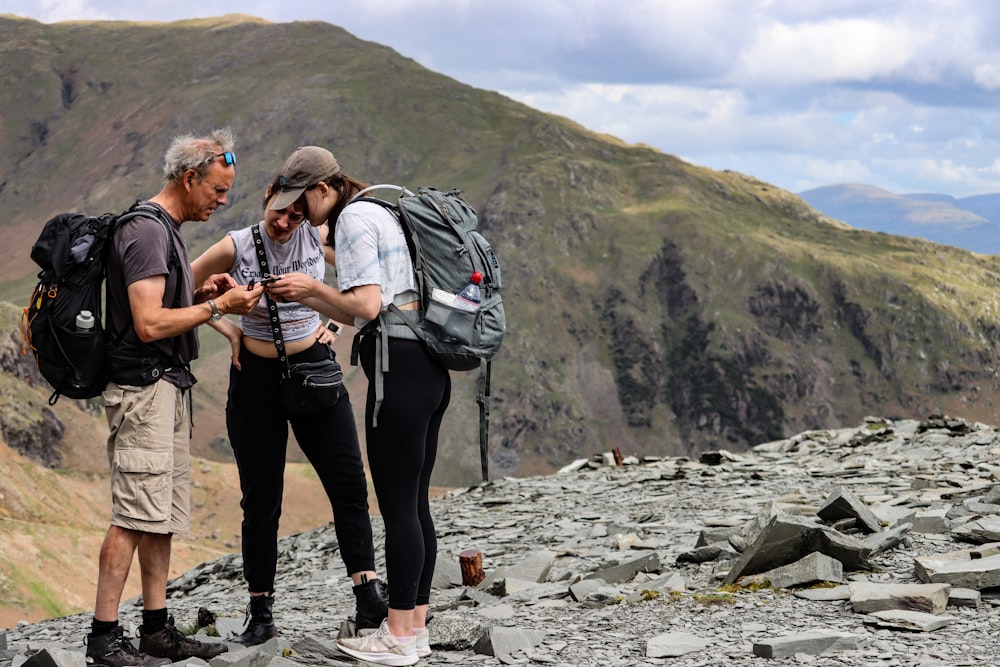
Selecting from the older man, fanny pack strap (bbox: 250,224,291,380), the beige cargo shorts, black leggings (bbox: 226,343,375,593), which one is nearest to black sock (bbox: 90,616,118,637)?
the older man

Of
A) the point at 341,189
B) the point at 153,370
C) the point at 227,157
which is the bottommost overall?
the point at 153,370

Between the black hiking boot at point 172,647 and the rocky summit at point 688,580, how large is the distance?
0.24 m

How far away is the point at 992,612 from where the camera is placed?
22.6 ft

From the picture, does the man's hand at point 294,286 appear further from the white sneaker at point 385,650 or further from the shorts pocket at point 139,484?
the white sneaker at point 385,650

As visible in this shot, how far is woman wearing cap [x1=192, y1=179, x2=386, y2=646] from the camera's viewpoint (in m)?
6.78

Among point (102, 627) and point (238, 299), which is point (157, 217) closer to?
point (238, 299)

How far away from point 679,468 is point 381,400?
13.3 m

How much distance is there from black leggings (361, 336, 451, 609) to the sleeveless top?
35.3 inches

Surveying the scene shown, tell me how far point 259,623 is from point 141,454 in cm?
173

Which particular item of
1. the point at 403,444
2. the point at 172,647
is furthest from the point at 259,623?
the point at 403,444

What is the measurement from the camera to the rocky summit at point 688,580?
6586mm

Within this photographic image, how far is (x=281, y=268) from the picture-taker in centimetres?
681

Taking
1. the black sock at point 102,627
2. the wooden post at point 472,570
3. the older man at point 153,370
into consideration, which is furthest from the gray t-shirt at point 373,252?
the wooden post at point 472,570

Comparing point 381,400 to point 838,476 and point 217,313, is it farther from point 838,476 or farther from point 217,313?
→ point 838,476
